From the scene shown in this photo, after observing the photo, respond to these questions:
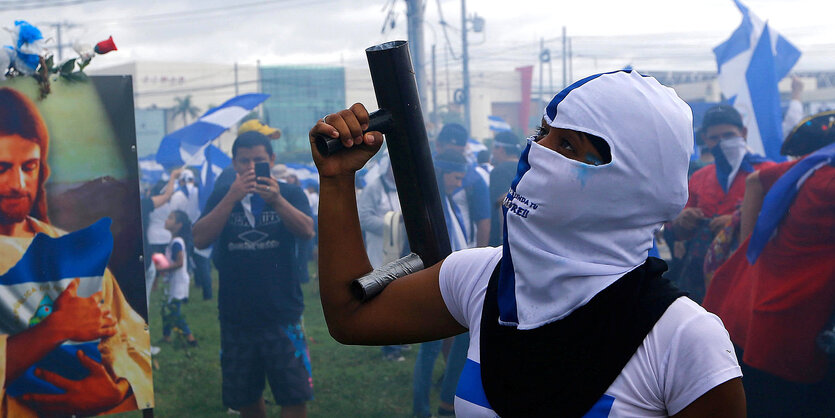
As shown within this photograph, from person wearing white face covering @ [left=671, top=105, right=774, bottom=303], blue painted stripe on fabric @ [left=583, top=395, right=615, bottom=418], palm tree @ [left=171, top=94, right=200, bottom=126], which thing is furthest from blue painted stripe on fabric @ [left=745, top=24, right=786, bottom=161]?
palm tree @ [left=171, top=94, right=200, bottom=126]

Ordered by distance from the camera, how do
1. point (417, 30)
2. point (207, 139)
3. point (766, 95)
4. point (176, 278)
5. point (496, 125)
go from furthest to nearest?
point (496, 125), point (417, 30), point (176, 278), point (207, 139), point (766, 95)

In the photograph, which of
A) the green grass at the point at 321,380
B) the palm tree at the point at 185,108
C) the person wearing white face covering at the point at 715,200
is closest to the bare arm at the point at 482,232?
the green grass at the point at 321,380

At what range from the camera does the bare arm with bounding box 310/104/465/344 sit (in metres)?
1.48

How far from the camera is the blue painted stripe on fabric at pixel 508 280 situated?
4.19 feet

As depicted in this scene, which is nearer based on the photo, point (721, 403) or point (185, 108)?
point (721, 403)

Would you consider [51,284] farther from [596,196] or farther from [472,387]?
[596,196]

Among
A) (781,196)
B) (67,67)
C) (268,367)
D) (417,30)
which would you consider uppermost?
(417,30)

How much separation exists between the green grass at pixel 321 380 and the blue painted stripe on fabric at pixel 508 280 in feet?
14.5

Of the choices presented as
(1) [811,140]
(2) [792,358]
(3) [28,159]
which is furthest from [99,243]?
(1) [811,140]

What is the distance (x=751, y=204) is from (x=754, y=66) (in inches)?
84.0

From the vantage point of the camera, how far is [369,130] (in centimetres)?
144

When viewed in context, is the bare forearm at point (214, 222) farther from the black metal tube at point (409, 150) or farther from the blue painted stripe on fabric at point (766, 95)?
the blue painted stripe on fabric at point (766, 95)

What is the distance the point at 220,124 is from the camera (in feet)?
22.3

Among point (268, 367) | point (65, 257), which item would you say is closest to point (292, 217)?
point (268, 367)
